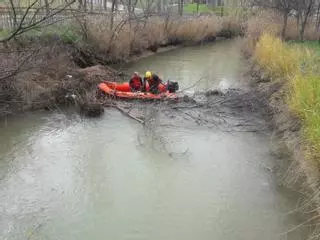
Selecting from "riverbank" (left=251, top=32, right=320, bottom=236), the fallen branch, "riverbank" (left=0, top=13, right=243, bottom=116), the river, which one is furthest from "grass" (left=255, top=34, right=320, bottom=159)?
"riverbank" (left=0, top=13, right=243, bottom=116)

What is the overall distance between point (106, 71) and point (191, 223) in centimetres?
960

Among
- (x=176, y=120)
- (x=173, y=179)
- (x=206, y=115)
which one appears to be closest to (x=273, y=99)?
(x=206, y=115)

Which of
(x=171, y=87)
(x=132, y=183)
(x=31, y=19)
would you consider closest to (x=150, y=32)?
(x=171, y=87)

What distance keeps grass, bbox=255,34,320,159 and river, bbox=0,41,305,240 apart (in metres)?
1.10

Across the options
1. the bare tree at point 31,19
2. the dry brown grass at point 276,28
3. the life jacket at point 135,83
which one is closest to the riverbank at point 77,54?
the life jacket at point 135,83

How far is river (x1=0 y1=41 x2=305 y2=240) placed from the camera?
6.45m

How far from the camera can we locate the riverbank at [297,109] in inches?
271

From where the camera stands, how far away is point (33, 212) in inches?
266

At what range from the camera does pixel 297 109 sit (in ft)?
29.2

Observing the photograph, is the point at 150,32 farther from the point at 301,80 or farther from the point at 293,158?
the point at 293,158

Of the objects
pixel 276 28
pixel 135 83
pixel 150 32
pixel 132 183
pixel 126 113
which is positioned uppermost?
pixel 276 28

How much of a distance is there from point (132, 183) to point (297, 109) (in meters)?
3.66

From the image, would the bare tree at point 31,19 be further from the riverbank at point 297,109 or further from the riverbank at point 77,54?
the riverbank at point 297,109

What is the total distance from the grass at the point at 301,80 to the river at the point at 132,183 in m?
1.10
